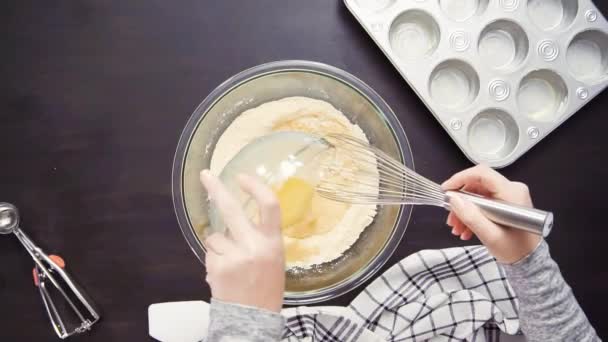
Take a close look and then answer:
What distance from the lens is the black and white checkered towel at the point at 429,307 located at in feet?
3.12

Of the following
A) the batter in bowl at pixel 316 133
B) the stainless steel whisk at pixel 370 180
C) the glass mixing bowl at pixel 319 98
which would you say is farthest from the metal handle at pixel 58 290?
the stainless steel whisk at pixel 370 180

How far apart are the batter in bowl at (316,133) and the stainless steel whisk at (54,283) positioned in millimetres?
382

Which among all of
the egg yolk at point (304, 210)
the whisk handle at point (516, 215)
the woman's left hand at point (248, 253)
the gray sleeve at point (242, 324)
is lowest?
the whisk handle at point (516, 215)

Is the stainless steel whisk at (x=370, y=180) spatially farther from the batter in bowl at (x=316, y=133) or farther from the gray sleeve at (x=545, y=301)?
the gray sleeve at (x=545, y=301)

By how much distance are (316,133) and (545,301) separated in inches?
19.8

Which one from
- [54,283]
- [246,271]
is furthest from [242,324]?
[54,283]

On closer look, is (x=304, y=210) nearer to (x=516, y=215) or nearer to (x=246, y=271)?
(x=246, y=271)

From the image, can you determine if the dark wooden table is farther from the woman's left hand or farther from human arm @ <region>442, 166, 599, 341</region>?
the woman's left hand

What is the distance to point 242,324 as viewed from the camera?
0.68 meters

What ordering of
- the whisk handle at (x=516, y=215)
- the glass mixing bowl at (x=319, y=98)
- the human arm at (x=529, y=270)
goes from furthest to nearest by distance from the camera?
1. the glass mixing bowl at (x=319, y=98)
2. the human arm at (x=529, y=270)
3. the whisk handle at (x=516, y=215)

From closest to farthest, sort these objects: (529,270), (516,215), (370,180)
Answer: (516,215) < (529,270) < (370,180)

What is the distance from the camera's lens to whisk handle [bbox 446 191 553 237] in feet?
2.01

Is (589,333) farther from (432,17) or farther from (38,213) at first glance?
(38,213)

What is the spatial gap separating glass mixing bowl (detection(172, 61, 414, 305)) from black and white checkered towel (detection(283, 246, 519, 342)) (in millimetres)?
62
